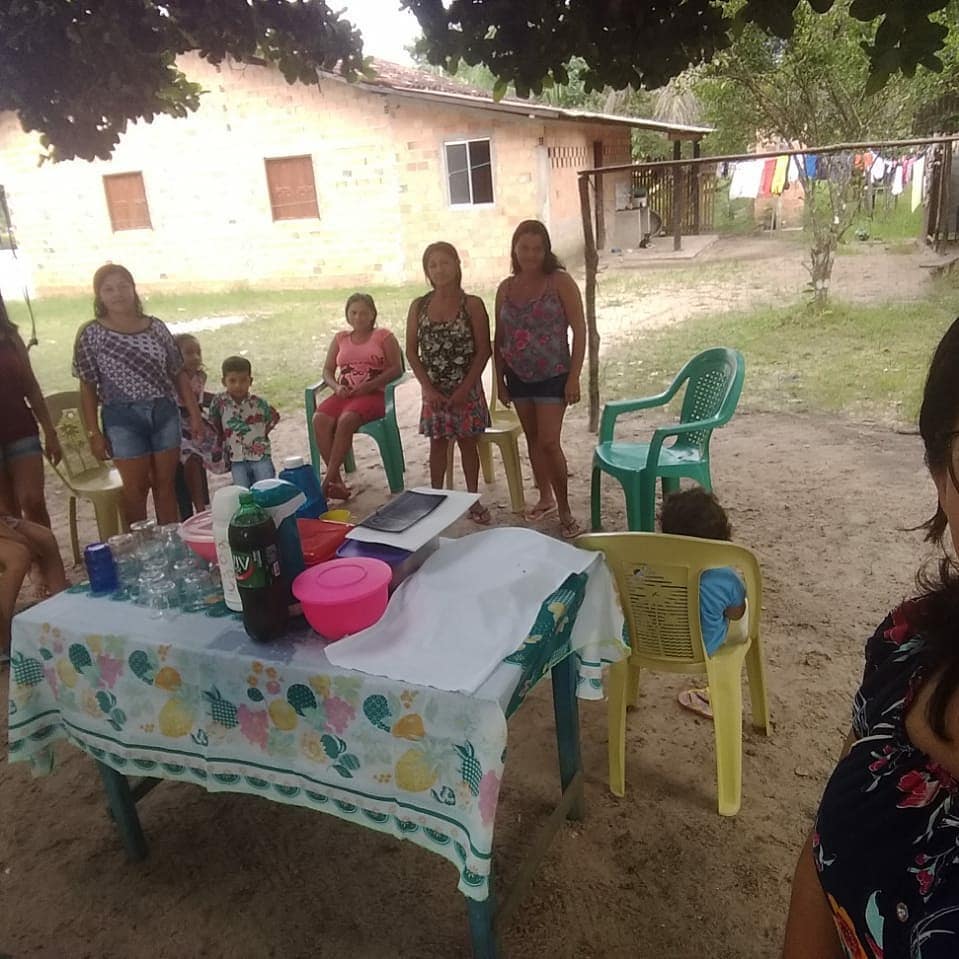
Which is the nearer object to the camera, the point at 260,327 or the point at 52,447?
the point at 52,447

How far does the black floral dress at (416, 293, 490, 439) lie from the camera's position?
14.0 feet

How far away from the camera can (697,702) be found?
112 inches

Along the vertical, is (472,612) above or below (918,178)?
below

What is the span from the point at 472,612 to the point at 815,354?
6777 mm

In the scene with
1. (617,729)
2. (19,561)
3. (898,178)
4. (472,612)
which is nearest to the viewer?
(472,612)

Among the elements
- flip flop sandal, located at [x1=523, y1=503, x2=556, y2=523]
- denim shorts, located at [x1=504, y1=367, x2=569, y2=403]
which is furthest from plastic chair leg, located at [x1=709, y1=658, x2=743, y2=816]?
flip flop sandal, located at [x1=523, y1=503, x2=556, y2=523]

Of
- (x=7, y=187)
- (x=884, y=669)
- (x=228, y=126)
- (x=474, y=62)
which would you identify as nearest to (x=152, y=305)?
(x=228, y=126)

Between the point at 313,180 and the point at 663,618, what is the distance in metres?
12.5

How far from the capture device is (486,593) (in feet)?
6.08

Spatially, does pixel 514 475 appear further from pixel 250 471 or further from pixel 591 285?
pixel 591 285

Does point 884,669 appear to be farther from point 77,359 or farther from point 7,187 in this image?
point 7,187

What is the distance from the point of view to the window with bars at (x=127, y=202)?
14094mm

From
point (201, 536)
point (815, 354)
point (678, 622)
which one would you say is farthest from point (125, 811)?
point (815, 354)

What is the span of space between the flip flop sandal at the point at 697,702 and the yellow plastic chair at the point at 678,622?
15.5 inches
